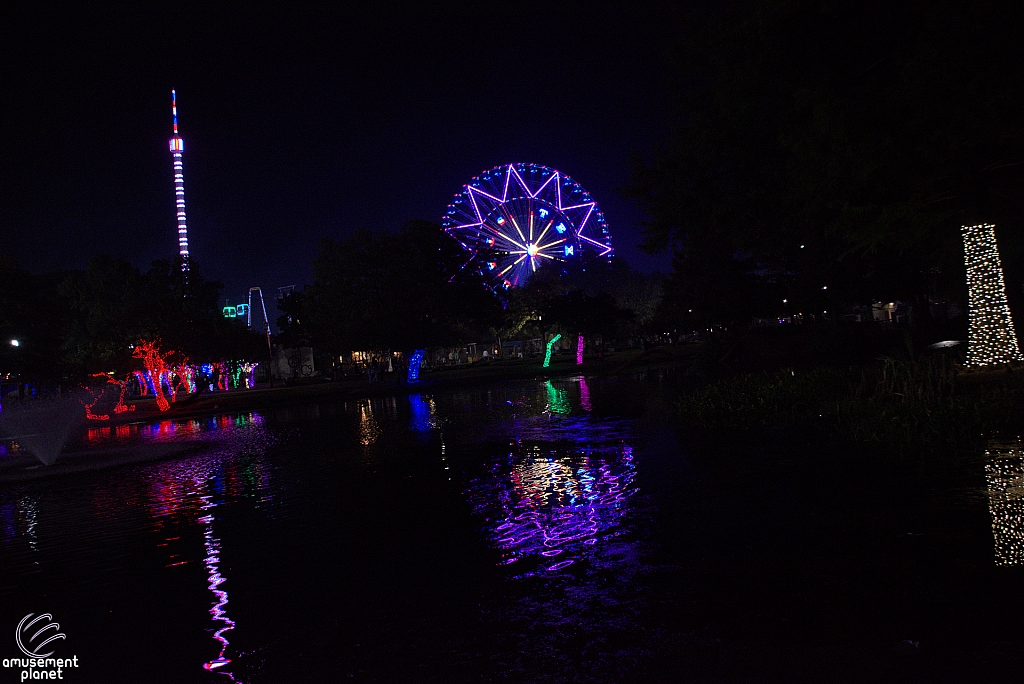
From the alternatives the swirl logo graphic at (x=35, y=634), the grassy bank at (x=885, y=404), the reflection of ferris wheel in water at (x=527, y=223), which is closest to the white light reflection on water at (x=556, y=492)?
the grassy bank at (x=885, y=404)

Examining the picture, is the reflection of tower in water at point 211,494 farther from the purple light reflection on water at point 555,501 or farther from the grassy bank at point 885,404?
the grassy bank at point 885,404

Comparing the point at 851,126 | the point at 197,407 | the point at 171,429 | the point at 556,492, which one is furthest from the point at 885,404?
the point at 197,407

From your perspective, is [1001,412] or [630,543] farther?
[1001,412]

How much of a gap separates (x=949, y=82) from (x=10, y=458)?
73.2 feet

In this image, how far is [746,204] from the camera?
588 inches

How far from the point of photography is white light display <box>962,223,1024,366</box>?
41.4ft

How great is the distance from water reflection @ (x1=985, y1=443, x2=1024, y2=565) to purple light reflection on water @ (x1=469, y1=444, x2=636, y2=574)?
3.15 meters

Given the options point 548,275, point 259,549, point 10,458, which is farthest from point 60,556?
point 548,275

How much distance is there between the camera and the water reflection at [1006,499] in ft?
16.7

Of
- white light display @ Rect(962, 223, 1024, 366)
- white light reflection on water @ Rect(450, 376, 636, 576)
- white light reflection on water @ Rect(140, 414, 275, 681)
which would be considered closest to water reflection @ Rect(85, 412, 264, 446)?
white light reflection on water @ Rect(140, 414, 275, 681)

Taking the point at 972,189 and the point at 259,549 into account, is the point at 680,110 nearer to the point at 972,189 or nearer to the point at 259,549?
the point at 972,189

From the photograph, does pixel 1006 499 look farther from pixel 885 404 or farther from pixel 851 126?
pixel 851 126

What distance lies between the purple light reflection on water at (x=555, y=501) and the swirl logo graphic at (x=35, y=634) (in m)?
3.55
